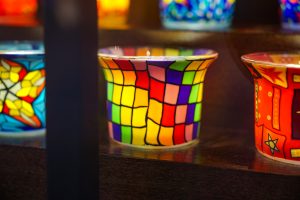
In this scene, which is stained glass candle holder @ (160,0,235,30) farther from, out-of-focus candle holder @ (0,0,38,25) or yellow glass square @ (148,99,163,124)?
out-of-focus candle holder @ (0,0,38,25)

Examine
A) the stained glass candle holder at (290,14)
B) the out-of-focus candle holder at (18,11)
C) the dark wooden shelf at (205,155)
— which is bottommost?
the dark wooden shelf at (205,155)

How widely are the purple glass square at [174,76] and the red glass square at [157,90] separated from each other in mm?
12

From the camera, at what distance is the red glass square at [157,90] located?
619 mm

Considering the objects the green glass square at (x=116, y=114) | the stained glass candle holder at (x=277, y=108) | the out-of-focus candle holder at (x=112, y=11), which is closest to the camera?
the stained glass candle holder at (x=277, y=108)

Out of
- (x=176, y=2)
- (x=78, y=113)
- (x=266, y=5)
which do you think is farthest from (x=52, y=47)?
(x=266, y=5)

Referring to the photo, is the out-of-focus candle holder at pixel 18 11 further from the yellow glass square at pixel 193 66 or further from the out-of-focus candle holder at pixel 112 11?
the yellow glass square at pixel 193 66

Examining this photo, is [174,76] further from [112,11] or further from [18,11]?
[18,11]

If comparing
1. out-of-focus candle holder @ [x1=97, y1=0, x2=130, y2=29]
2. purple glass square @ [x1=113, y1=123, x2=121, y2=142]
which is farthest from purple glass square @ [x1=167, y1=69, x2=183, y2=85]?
out-of-focus candle holder @ [x1=97, y1=0, x2=130, y2=29]

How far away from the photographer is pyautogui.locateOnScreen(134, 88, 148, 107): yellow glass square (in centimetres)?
63

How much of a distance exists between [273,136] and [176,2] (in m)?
Answer: 0.26

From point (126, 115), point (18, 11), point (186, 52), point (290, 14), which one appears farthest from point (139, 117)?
point (18, 11)

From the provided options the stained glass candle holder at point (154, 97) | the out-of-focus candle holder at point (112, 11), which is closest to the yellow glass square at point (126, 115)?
the stained glass candle holder at point (154, 97)

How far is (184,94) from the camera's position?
637 millimetres

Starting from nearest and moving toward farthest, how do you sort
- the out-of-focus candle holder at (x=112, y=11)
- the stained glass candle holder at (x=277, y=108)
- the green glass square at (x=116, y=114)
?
the stained glass candle holder at (x=277, y=108), the green glass square at (x=116, y=114), the out-of-focus candle holder at (x=112, y=11)
